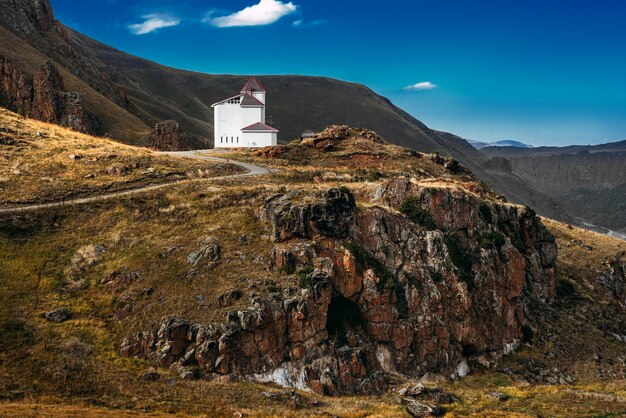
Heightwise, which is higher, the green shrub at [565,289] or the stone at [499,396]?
the green shrub at [565,289]

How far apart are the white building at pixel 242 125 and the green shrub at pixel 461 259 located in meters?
49.8

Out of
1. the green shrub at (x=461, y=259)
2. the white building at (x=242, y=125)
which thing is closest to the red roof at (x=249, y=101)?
the white building at (x=242, y=125)

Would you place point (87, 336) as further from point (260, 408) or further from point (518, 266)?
point (518, 266)

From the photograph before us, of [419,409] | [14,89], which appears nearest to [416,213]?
[419,409]

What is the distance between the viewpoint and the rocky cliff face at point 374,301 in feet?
104

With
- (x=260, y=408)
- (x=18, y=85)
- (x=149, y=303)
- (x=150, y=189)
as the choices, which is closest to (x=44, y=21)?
(x=18, y=85)

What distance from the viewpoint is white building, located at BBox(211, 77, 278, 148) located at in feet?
288

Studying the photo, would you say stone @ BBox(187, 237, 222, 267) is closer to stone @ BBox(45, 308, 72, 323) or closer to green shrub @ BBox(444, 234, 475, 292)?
stone @ BBox(45, 308, 72, 323)

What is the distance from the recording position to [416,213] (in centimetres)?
4328

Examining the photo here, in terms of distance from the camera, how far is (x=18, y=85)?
337 ft

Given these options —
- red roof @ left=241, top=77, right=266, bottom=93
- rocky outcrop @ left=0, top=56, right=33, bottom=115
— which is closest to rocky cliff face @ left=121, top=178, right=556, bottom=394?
red roof @ left=241, top=77, right=266, bottom=93

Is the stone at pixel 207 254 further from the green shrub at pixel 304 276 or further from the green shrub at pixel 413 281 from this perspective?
the green shrub at pixel 413 281

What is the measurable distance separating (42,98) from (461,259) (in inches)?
3598

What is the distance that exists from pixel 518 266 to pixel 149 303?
30.1 m
